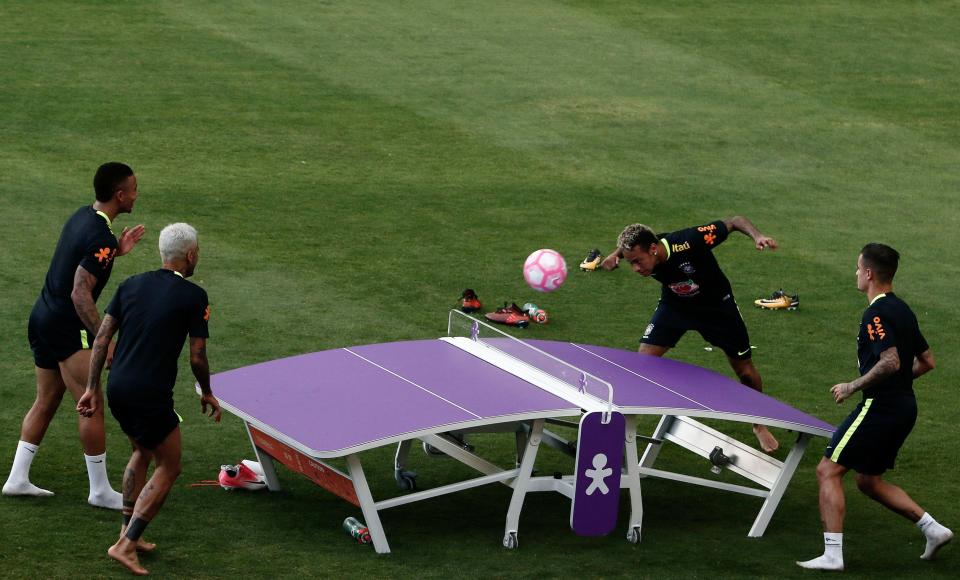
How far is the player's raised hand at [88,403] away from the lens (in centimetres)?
758

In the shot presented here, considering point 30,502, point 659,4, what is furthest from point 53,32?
point 30,502

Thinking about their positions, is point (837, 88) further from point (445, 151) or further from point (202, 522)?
point (202, 522)

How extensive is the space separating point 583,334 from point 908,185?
6.81 m

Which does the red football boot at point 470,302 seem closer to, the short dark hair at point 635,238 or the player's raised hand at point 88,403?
the short dark hair at point 635,238

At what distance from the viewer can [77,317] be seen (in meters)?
8.38

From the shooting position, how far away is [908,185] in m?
17.5

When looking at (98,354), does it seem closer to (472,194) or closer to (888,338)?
(888,338)

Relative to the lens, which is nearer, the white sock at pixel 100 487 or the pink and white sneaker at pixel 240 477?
the white sock at pixel 100 487

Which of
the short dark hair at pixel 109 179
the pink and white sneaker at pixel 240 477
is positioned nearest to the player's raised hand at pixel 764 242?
the pink and white sneaker at pixel 240 477

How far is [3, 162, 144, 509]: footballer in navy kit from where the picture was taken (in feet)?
26.8

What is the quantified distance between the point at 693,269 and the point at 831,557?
2.55m

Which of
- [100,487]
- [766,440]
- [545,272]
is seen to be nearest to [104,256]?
[100,487]

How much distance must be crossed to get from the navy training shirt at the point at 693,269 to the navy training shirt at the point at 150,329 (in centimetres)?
357

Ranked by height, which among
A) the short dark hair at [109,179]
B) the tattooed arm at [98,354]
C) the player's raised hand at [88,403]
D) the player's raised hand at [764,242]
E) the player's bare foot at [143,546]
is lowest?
the player's bare foot at [143,546]
